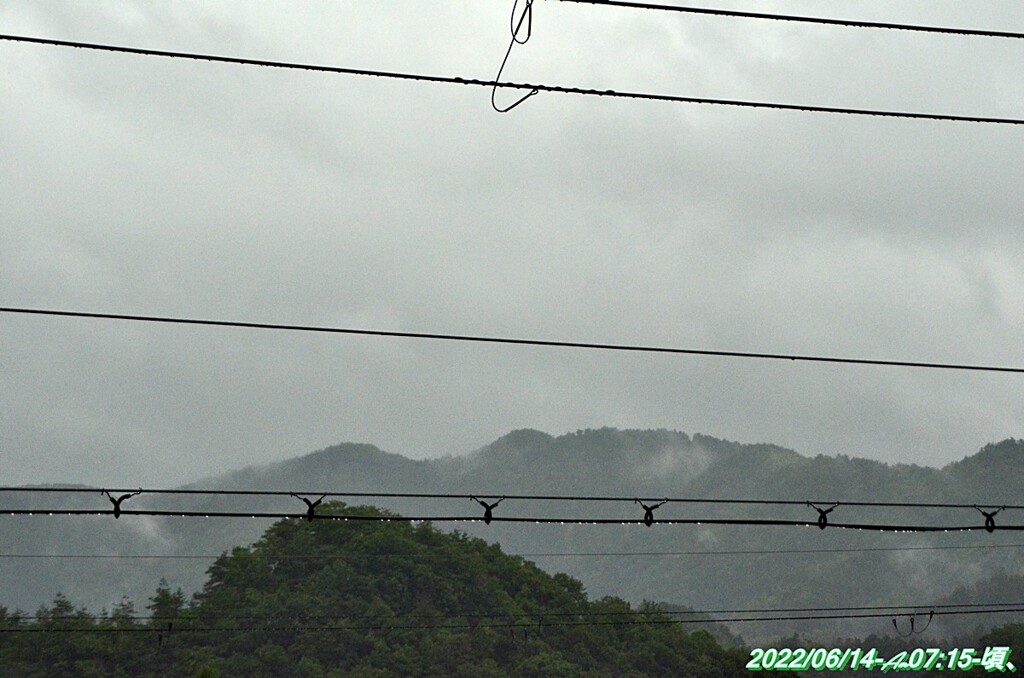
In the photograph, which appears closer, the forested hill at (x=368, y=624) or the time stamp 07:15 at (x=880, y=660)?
the forested hill at (x=368, y=624)

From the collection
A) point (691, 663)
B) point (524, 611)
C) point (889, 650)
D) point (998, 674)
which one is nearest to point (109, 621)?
point (524, 611)

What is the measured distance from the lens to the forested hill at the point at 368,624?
2527 inches

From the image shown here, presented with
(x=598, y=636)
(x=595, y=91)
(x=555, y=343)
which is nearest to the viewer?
(x=595, y=91)

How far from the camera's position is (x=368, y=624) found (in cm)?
7256

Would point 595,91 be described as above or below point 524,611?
below

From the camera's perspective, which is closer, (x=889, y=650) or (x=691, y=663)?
(x=691, y=663)

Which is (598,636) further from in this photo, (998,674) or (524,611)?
(998,674)

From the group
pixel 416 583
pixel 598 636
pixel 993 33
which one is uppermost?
pixel 416 583

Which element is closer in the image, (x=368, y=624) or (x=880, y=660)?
(x=368, y=624)

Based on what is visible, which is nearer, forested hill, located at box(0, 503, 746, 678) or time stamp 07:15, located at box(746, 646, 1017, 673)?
forested hill, located at box(0, 503, 746, 678)

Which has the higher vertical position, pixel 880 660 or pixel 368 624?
pixel 368 624

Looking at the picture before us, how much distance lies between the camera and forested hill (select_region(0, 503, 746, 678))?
6419 cm

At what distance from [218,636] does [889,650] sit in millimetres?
58134

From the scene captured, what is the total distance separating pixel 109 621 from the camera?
67.8 meters
